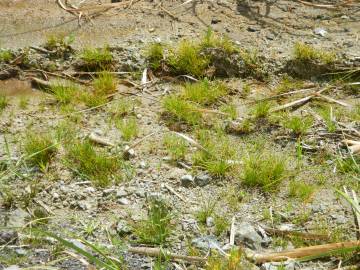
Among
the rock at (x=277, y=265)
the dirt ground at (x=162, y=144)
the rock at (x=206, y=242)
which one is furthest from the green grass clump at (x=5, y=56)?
the rock at (x=277, y=265)

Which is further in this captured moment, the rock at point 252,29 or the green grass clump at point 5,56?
the rock at point 252,29

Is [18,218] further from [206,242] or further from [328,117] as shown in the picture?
[328,117]

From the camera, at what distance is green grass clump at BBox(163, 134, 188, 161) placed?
371 centimetres

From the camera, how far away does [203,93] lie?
4223 millimetres

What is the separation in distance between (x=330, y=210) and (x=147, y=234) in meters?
1.09

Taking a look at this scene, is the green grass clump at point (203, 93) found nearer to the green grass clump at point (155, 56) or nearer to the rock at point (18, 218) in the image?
the green grass clump at point (155, 56)

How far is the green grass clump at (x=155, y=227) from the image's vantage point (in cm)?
309

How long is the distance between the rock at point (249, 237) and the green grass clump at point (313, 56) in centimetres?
182

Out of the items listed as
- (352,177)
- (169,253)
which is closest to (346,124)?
(352,177)

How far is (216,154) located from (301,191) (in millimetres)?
616

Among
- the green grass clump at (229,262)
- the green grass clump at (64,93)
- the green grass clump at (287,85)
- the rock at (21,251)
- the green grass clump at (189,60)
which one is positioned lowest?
the rock at (21,251)

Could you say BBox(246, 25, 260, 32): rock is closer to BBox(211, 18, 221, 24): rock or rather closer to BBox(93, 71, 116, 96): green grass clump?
BBox(211, 18, 221, 24): rock

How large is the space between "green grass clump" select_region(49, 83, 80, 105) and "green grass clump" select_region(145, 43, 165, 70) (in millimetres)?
653

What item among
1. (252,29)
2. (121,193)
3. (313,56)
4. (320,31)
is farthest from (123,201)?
(320,31)
